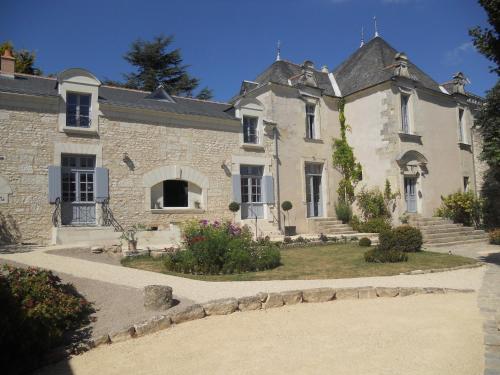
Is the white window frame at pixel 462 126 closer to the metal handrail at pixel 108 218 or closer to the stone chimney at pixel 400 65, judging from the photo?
the stone chimney at pixel 400 65

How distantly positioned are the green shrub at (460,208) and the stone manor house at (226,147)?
18.6 inches

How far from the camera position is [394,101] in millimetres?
16219

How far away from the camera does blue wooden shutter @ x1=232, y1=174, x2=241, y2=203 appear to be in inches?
574

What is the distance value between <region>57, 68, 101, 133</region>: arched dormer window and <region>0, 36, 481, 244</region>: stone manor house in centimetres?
3

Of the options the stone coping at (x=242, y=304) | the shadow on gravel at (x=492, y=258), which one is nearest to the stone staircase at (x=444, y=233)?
the shadow on gravel at (x=492, y=258)

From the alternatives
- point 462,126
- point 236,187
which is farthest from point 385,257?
point 462,126

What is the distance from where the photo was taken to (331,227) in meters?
15.7

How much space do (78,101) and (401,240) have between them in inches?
405

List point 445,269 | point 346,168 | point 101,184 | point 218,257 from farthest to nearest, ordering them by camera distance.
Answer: point 346,168 → point 101,184 → point 445,269 → point 218,257

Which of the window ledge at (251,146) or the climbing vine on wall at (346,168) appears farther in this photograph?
the climbing vine on wall at (346,168)

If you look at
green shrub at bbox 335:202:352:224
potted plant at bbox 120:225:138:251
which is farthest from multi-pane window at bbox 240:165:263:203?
potted plant at bbox 120:225:138:251

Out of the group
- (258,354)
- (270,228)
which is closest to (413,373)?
(258,354)

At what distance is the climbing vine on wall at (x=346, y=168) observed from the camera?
55.9 feet

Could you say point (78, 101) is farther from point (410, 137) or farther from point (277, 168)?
point (410, 137)
